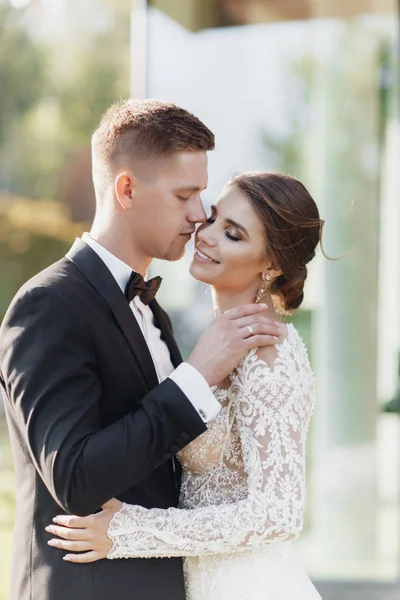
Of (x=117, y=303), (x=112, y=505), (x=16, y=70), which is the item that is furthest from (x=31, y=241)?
(x=112, y=505)

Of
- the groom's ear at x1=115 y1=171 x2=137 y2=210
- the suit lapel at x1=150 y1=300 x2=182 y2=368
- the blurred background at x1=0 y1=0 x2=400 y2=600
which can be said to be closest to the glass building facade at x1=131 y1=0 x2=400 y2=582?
the blurred background at x1=0 y1=0 x2=400 y2=600

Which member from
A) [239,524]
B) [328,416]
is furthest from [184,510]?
[328,416]

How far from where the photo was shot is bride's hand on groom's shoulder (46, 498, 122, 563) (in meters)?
2.01

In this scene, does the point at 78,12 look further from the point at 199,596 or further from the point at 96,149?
the point at 199,596

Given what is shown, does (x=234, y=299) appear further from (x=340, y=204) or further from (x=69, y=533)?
(x=340, y=204)

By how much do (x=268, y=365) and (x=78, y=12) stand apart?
4.35m

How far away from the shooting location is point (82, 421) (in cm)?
190

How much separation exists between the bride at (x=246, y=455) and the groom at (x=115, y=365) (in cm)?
6

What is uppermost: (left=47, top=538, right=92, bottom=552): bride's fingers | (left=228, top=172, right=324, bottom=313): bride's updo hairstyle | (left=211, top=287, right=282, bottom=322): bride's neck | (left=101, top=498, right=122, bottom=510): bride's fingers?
(left=228, top=172, right=324, bottom=313): bride's updo hairstyle

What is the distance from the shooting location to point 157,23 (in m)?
5.04

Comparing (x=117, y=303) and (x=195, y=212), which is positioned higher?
(x=195, y=212)

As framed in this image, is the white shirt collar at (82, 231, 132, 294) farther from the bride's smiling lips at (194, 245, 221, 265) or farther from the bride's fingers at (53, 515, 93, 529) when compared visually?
the bride's fingers at (53, 515, 93, 529)

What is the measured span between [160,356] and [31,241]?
3667 millimetres

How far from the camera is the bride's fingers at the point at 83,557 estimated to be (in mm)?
2008
